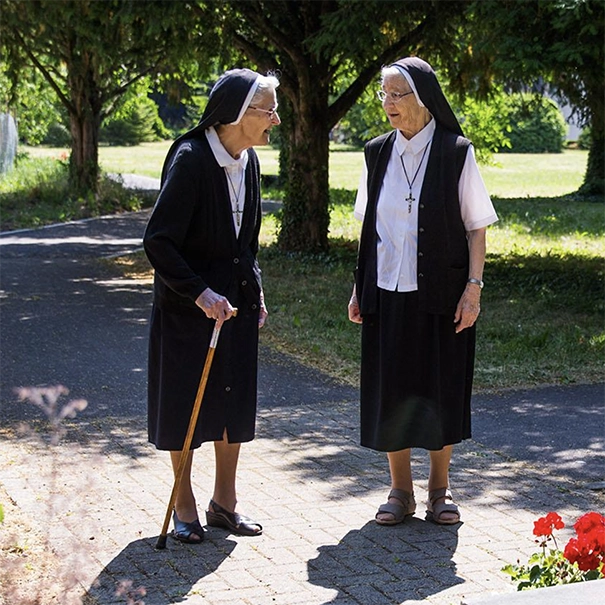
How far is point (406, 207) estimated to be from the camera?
213 inches

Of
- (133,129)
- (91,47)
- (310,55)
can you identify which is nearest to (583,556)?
(310,55)

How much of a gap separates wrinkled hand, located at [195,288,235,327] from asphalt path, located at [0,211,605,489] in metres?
2.49

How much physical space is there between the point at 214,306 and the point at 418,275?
100 centimetres

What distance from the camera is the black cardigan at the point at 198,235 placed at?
503 cm

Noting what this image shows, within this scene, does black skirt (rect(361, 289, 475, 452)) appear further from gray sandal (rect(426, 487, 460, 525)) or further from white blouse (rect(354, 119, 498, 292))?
gray sandal (rect(426, 487, 460, 525))

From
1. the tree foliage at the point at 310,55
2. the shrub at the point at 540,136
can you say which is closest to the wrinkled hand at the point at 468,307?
the tree foliage at the point at 310,55

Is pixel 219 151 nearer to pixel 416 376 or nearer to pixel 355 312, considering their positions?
pixel 355 312

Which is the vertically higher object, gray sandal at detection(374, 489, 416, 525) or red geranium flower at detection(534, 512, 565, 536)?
red geranium flower at detection(534, 512, 565, 536)

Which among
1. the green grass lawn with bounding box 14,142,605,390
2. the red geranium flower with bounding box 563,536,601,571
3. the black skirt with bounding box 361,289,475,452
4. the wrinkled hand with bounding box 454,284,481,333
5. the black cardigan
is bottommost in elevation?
the green grass lawn with bounding box 14,142,605,390

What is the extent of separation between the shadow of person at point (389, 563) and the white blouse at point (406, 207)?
3.72 ft

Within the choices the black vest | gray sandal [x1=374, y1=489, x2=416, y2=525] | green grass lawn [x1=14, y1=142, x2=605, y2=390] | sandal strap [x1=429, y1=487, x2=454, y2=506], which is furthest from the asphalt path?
the black vest

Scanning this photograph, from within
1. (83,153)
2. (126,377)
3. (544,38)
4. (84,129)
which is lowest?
(126,377)

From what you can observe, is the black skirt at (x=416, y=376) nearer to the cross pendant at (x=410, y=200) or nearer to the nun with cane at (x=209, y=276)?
the cross pendant at (x=410, y=200)

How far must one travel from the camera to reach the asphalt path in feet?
23.9
